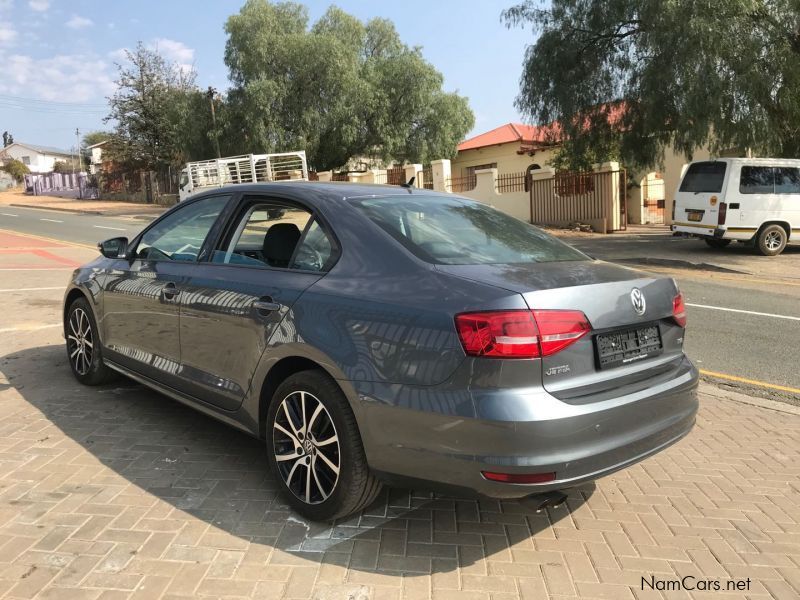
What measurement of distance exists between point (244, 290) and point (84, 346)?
2.41m

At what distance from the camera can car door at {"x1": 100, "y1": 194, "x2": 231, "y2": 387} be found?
3979mm

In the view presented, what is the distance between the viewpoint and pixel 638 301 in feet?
9.53

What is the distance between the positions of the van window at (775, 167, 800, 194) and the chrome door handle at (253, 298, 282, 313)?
14785 millimetres

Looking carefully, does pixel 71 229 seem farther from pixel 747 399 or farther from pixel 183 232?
pixel 747 399

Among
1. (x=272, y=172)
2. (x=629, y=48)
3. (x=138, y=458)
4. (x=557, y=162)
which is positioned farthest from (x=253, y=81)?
(x=138, y=458)

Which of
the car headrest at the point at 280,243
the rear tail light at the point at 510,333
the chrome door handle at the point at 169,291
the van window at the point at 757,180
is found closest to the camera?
the rear tail light at the point at 510,333

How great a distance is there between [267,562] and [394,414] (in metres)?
0.88

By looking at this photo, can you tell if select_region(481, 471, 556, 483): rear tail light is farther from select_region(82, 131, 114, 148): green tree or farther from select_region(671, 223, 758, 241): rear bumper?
select_region(82, 131, 114, 148): green tree

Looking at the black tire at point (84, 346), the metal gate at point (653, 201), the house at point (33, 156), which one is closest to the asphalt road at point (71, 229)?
the black tire at point (84, 346)

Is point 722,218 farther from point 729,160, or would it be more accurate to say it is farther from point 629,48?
point 629,48

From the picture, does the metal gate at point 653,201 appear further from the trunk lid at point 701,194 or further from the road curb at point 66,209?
the road curb at point 66,209

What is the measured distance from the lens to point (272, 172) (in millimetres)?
22219

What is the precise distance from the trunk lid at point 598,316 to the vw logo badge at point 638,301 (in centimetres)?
1

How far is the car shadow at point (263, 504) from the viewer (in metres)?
2.91
